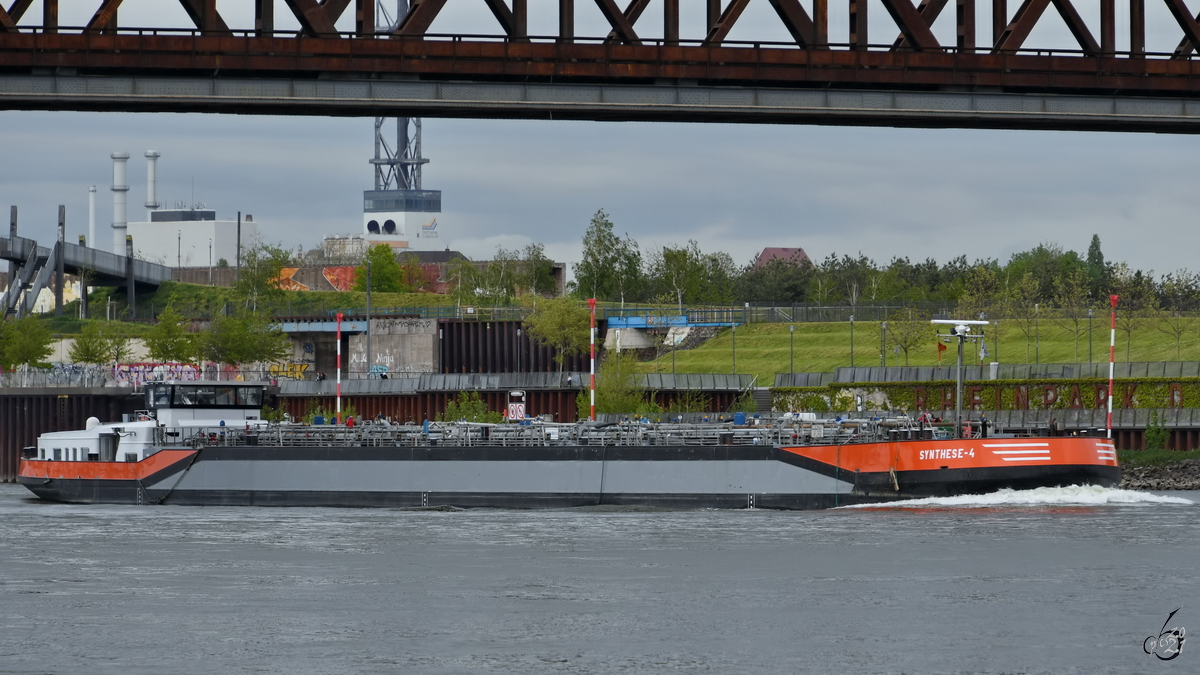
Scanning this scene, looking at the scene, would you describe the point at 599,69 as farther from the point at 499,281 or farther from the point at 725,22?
the point at 499,281

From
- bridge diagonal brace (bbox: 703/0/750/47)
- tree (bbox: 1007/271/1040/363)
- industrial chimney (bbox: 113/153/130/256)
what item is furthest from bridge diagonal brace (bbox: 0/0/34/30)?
industrial chimney (bbox: 113/153/130/256)

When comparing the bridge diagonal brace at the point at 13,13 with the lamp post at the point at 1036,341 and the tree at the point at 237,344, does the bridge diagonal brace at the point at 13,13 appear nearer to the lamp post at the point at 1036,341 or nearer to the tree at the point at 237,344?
the lamp post at the point at 1036,341

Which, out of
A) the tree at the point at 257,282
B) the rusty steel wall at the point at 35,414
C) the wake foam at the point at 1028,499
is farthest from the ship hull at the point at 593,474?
the tree at the point at 257,282

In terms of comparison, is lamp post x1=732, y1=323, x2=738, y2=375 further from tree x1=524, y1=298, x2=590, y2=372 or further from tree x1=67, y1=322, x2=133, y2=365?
tree x1=67, y1=322, x2=133, y2=365

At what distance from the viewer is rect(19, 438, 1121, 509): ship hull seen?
49844 millimetres

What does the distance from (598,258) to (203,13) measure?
108m

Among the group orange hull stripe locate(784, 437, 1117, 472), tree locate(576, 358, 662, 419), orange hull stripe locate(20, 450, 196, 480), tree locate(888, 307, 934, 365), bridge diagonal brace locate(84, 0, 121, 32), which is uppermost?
bridge diagonal brace locate(84, 0, 121, 32)

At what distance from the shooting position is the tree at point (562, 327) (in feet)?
347

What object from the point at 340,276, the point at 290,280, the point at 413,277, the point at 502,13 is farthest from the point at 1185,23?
the point at 340,276

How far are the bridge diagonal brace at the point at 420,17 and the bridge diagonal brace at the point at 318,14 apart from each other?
80cm

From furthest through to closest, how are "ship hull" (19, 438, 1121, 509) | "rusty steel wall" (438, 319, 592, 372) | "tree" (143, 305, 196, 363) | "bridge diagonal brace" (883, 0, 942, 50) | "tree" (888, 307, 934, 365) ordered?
"rusty steel wall" (438, 319, 592, 372) → "tree" (143, 305, 196, 363) → "tree" (888, 307, 934, 365) → "ship hull" (19, 438, 1121, 509) → "bridge diagonal brace" (883, 0, 942, 50)

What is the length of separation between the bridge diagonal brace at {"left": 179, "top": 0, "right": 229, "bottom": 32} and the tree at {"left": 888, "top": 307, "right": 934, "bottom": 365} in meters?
79.0

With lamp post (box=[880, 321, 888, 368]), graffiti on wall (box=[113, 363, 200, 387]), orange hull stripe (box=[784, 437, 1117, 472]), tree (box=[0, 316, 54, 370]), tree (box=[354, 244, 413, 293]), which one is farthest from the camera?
tree (box=[354, 244, 413, 293])

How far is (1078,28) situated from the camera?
22938 mm
